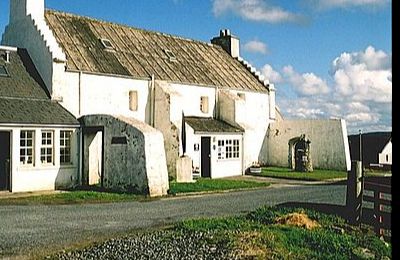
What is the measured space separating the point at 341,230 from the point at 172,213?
213 inches

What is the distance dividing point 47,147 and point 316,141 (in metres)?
20.6

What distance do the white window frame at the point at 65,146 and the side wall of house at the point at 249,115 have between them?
12.5 metres

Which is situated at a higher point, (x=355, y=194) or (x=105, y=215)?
(x=355, y=194)

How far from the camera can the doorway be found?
22844 mm

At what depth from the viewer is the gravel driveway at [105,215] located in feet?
34.6

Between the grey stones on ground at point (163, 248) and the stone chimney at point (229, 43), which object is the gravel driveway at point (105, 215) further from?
the stone chimney at point (229, 43)

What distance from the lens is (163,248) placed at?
9344 mm

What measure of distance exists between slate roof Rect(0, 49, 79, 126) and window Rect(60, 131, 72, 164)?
647 millimetres

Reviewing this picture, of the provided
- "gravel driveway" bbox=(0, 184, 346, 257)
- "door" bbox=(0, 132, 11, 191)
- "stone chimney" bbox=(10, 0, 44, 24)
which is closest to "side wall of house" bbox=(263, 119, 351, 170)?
"gravel driveway" bbox=(0, 184, 346, 257)

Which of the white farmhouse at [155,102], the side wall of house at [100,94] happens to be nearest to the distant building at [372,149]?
the white farmhouse at [155,102]

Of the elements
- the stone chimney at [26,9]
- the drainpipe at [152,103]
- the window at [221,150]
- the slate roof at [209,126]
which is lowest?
the window at [221,150]

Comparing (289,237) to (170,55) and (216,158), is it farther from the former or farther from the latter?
(170,55)

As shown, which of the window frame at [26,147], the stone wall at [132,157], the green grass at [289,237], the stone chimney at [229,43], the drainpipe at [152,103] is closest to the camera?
the green grass at [289,237]

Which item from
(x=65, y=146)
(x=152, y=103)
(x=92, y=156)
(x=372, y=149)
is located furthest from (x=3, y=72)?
(x=372, y=149)
